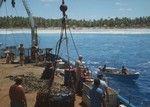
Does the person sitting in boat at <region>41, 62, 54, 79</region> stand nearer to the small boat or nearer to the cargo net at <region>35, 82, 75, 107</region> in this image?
the cargo net at <region>35, 82, 75, 107</region>

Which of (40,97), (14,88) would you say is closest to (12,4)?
(40,97)

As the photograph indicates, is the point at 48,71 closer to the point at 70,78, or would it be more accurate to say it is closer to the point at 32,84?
the point at 32,84

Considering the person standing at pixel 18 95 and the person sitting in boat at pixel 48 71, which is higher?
the person standing at pixel 18 95

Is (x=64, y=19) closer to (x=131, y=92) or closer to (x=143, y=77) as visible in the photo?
(x=131, y=92)

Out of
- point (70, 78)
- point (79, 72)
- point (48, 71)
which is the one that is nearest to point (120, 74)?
point (48, 71)

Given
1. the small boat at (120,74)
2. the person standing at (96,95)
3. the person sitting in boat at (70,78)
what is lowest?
the small boat at (120,74)

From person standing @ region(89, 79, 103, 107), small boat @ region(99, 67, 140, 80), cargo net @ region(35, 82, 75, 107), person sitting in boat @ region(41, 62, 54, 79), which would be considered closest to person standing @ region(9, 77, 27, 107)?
cargo net @ region(35, 82, 75, 107)

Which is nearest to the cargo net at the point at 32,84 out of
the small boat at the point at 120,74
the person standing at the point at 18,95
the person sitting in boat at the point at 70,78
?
the person sitting in boat at the point at 70,78

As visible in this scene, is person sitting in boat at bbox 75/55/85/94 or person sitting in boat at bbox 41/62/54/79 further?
person sitting in boat at bbox 41/62/54/79

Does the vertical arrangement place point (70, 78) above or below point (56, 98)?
below

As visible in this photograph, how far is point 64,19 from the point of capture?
518 inches

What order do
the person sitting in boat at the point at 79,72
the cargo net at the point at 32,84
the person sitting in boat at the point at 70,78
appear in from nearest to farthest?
1. the person sitting in boat at the point at 79,72
2. the person sitting in boat at the point at 70,78
3. the cargo net at the point at 32,84

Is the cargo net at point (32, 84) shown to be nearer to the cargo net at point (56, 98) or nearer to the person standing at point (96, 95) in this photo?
the cargo net at point (56, 98)

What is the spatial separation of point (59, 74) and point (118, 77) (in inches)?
626
